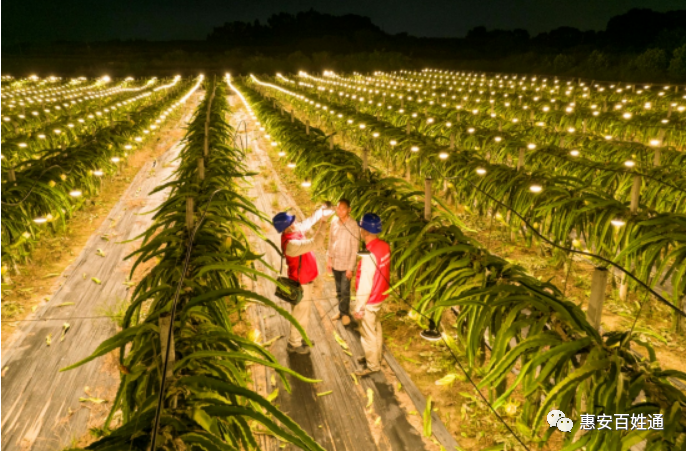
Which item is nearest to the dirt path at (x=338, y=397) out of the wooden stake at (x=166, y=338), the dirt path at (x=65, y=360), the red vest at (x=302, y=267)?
the red vest at (x=302, y=267)

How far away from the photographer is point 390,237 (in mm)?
3996

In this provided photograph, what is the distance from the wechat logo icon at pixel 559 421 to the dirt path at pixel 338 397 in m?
1.50

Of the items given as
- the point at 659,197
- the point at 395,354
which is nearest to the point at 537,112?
the point at 659,197

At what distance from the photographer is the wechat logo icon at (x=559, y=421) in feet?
6.66

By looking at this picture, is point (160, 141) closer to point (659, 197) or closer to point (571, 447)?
point (659, 197)

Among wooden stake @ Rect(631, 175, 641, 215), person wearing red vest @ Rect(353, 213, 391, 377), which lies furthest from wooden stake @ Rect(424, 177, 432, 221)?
wooden stake @ Rect(631, 175, 641, 215)

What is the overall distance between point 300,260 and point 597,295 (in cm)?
278

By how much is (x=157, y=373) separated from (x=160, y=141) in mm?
16660

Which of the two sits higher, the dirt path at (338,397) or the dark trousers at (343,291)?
the dark trousers at (343,291)

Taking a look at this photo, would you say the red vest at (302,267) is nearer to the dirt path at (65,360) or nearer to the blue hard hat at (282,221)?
the blue hard hat at (282,221)

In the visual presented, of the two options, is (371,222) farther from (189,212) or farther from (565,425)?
(565,425)

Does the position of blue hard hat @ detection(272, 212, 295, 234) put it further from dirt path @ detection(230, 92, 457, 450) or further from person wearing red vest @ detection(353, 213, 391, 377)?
dirt path @ detection(230, 92, 457, 450)

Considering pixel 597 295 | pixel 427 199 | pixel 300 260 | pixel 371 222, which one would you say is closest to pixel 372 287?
pixel 371 222

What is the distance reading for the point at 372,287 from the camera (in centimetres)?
406
